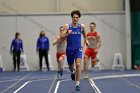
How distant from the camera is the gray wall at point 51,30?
24.2m

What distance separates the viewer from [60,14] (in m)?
24.2

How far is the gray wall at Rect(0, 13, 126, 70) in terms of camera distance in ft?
79.6

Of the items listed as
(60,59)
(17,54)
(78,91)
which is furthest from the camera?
(17,54)

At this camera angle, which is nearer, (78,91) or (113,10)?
(78,91)

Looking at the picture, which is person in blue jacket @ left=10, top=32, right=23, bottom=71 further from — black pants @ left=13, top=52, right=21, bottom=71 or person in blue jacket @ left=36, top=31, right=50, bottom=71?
person in blue jacket @ left=36, top=31, right=50, bottom=71

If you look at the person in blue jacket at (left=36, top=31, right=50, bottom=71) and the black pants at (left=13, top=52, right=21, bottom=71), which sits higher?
the person in blue jacket at (left=36, top=31, right=50, bottom=71)

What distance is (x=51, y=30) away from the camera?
79.7ft

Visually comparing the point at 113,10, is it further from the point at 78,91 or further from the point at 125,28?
the point at 78,91

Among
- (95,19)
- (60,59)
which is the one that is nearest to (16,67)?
(95,19)

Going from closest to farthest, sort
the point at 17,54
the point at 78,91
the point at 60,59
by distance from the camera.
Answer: the point at 78,91, the point at 60,59, the point at 17,54

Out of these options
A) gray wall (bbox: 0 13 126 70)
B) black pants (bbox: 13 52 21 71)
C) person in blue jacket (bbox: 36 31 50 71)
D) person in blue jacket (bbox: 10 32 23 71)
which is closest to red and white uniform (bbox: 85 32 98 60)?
person in blue jacket (bbox: 36 31 50 71)

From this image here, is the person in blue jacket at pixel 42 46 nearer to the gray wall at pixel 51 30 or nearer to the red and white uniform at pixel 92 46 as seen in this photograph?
the gray wall at pixel 51 30

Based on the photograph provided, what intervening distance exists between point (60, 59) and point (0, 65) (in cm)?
928

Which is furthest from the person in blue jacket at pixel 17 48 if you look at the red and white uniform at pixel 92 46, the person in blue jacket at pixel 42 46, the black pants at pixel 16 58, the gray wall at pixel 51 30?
the red and white uniform at pixel 92 46
